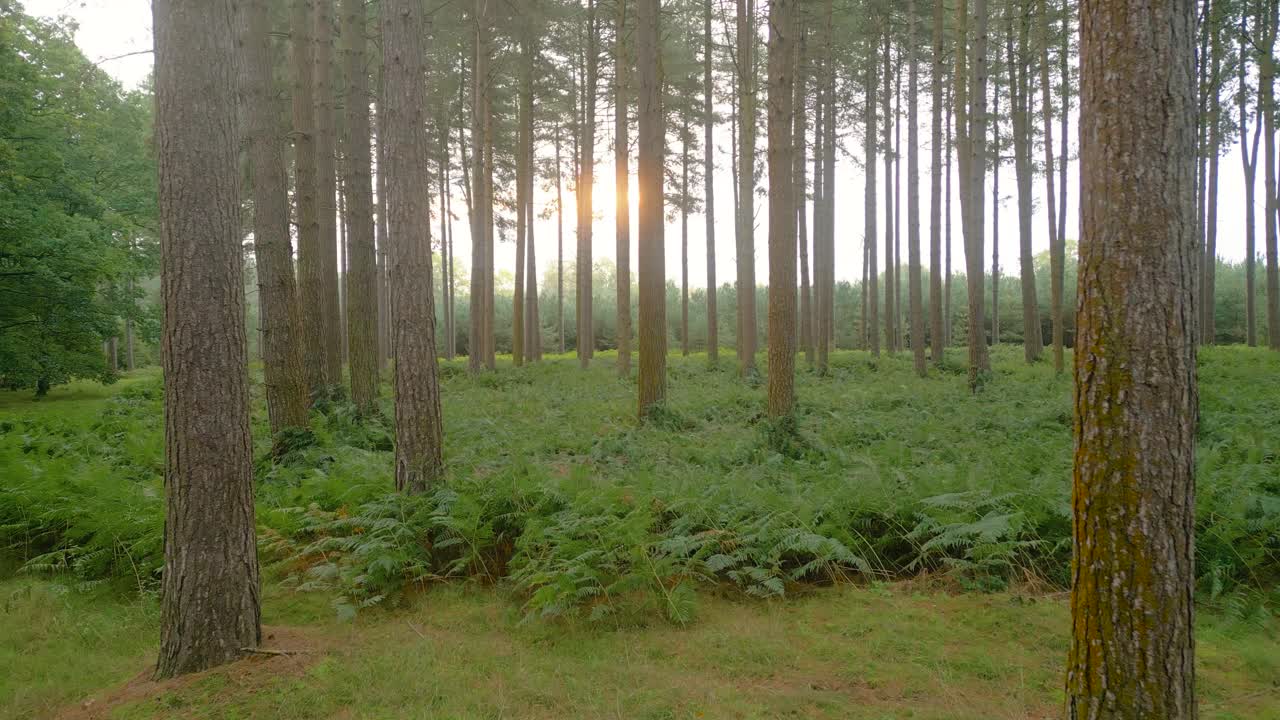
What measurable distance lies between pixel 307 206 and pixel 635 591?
9.39 metres

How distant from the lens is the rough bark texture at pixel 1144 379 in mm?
2566

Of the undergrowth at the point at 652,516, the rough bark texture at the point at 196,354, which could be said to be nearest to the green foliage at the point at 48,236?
the undergrowth at the point at 652,516

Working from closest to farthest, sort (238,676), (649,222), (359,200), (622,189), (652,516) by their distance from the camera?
1. (238,676)
2. (652,516)
3. (649,222)
4. (359,200)
5. (622,189)

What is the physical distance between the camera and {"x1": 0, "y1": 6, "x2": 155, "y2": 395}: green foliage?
14758 millimetres

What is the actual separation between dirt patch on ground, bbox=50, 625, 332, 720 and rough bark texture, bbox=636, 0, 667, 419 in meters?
7.24

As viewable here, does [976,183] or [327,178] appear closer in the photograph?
[327,178]

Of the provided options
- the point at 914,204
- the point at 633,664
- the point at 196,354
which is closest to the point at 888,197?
the point at 914,204

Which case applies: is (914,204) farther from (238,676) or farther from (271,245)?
(238,676)

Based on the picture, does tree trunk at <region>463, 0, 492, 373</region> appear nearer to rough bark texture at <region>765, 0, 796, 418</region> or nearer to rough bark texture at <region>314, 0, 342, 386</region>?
rough bark texture at <region>314, 0, 342, 386</region>

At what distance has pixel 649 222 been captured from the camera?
37.4 ft

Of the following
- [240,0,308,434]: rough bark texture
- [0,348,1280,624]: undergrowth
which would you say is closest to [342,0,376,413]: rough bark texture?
[240,0,308,434]: rough bark texture

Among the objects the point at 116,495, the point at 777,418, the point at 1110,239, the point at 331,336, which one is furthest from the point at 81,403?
the point at 1110,239

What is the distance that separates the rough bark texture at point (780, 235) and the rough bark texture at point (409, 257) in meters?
4.82

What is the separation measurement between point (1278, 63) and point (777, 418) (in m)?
20.1
